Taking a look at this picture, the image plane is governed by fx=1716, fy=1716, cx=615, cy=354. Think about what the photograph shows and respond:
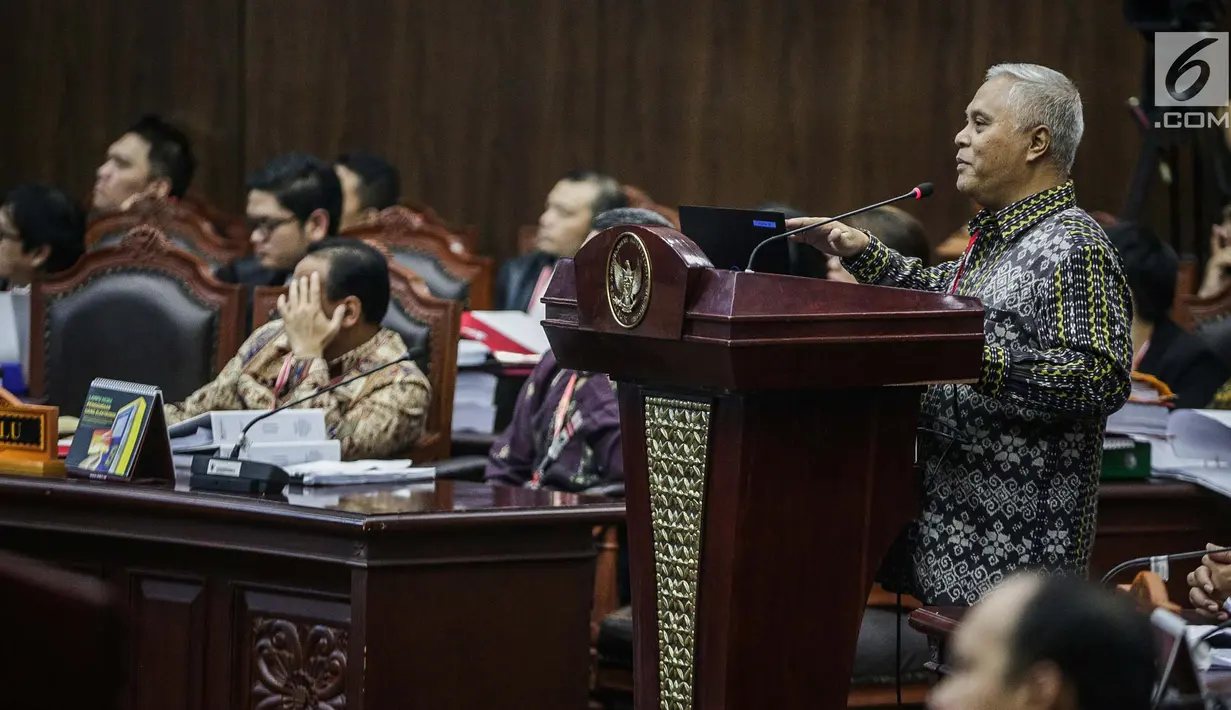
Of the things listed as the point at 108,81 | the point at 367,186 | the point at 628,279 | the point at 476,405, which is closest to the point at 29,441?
the point at 476,405

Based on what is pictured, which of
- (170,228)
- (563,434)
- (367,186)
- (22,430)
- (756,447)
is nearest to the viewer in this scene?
(756,447)

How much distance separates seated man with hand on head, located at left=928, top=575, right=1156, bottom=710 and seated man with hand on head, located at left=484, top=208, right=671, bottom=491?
6.90 ft

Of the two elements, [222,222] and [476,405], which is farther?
[222,222]

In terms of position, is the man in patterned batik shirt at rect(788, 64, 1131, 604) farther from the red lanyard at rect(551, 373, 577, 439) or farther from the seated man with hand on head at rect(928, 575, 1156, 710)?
the red lanyard at rect(551, 373, 577, 439)

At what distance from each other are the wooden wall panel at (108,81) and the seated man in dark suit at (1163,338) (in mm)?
5010

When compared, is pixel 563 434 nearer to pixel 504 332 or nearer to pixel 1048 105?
pixel 504 332

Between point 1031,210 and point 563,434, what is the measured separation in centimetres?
145

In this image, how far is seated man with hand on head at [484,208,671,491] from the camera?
138 inches

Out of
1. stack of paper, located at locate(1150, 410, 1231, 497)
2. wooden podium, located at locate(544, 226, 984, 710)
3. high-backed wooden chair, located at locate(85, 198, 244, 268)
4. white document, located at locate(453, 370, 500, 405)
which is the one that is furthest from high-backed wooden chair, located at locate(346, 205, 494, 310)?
wooden podium, located at locate(544, 226, 984, 710)

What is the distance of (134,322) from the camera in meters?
4.18

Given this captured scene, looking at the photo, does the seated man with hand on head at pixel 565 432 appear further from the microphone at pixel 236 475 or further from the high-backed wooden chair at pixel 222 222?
the high-backed wooden chair at pixel 222 222

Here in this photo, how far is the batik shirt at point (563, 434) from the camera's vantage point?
350 cm

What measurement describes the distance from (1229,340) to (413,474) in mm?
2116

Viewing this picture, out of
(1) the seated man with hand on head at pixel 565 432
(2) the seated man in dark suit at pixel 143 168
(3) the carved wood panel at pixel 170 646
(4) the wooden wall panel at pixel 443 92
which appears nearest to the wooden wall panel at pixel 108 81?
(4) the wooden wall panel at pixel 443 92
